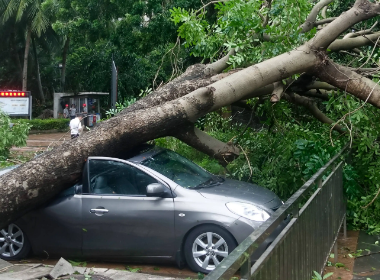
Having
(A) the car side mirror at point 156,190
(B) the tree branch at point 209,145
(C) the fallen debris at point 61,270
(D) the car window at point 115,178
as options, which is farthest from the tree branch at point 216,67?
(C) the fallen debris at point 61,270

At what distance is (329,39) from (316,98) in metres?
2.25

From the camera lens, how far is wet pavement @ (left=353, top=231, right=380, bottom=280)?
5.53 m

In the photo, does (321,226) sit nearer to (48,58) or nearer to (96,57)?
(96,57)

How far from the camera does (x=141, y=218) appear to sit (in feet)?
18.7

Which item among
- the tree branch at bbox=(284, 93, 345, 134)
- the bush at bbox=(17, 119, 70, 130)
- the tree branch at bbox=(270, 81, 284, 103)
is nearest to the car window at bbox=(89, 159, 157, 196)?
the tree branch at bbox=(270, 81, 284, 103)

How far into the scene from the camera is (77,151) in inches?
234

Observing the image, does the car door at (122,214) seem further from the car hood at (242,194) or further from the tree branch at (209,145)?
the tree branch at (209,145)

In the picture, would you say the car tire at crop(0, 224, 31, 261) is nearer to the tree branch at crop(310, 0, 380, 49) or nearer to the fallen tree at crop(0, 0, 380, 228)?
the fallen tree at crop(0, 0, 380, 228)

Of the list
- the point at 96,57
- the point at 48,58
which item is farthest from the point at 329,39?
the point at 48,58

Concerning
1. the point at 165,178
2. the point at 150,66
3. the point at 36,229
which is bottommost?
the point at 36,229

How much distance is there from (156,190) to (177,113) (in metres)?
1.08

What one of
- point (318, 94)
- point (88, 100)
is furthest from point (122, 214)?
point (88, 100)

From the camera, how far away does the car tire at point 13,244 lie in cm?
618

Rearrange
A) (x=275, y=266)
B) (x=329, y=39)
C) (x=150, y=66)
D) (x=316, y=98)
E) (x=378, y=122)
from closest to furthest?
(x=275, y=266) → (x=329, y=39) → (x=378, y=122) → (x=316, y=98) → (x=150, y=66)
